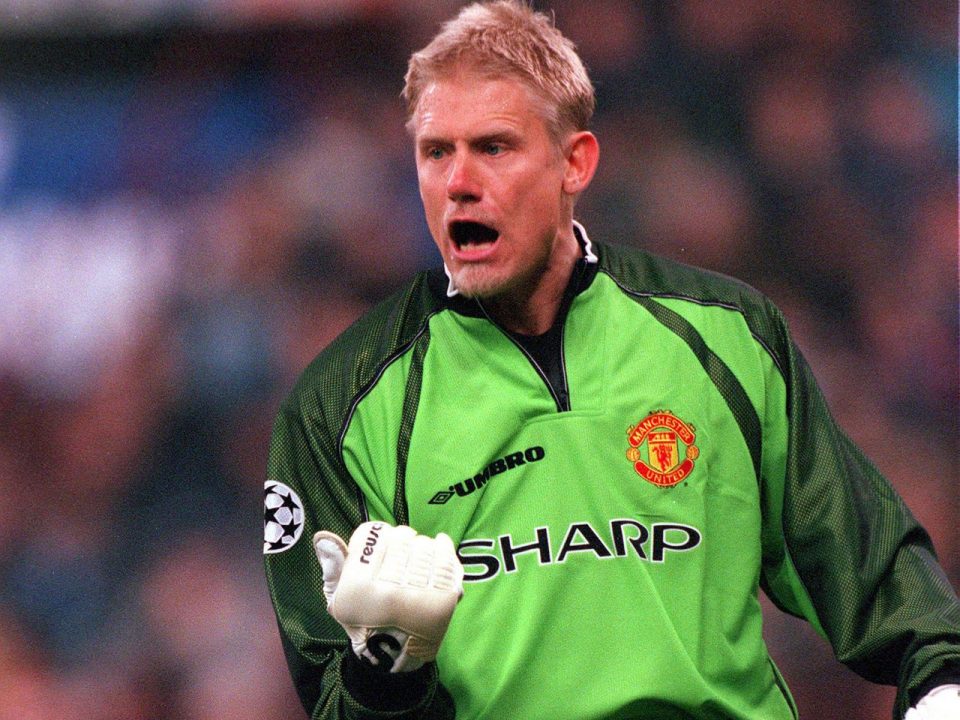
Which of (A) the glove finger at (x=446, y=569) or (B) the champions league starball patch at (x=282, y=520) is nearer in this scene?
(A) the glove finger at (x=446, y=569)

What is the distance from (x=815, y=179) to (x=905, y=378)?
369 mm

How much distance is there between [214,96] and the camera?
7.78 feet

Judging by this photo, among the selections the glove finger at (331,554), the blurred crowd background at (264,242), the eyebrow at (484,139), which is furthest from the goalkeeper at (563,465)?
the blurred crowd background at (264,242)

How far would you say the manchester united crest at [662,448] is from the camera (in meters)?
1.56

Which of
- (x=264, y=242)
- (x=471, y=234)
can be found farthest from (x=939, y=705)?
(x=264, y=242)

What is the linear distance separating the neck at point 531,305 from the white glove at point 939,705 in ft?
1.97

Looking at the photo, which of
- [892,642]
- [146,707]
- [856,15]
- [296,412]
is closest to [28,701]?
[146,707]

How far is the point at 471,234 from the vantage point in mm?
1606

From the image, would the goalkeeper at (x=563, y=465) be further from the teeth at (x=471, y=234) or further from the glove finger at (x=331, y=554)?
the glove finger at (x=331, y=554)

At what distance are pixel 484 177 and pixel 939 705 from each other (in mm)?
756

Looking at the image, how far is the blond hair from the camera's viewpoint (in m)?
1.59

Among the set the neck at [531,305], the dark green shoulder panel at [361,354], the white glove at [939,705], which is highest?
the neck at [531,305]

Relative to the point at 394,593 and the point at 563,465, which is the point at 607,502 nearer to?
the point at 563,465

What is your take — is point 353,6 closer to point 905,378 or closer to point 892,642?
point 905,378
